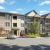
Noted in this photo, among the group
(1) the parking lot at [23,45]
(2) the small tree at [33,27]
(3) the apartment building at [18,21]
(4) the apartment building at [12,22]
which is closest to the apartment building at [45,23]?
(3) the apartment building at [18,21]

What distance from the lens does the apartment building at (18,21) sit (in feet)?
198

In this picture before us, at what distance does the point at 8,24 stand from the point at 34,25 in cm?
1007

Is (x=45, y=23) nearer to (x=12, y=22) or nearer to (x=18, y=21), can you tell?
(x=18, y=21)

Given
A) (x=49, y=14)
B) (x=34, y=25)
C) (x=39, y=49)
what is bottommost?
(x=39, y=49)

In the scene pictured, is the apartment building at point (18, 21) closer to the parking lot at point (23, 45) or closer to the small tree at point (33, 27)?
the small tree at point (33, 27)

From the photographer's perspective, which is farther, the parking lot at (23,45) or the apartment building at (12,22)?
the apartment building at (12,22)

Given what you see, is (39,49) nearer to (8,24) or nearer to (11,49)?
(11,49)

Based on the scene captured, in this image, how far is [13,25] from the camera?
6288 cm

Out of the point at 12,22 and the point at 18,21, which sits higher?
the point at 18,21

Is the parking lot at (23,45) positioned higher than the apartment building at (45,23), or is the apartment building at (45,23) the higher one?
the apartment building at (45,23)

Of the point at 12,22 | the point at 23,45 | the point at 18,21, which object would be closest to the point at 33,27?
the point at 18,21

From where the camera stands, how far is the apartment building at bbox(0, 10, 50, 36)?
2371 inches

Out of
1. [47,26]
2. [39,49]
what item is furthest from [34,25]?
[39,49]

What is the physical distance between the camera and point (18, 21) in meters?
63.1
